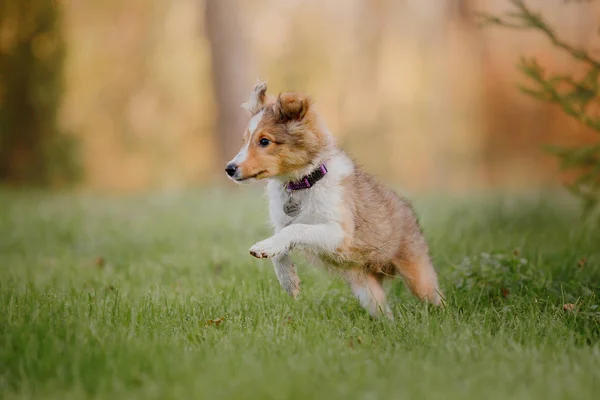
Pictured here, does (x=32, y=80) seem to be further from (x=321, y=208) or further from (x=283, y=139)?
(x=321, y=208)

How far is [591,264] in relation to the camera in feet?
20.2

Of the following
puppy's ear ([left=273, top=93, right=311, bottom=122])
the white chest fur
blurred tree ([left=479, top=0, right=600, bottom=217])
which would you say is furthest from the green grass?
puppy's ear ([left=273, top=93, right=311, bottom=122])

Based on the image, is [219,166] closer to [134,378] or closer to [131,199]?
[131,199]

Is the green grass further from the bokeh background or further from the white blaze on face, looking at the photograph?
the bokeh background

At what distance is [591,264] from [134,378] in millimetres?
4352

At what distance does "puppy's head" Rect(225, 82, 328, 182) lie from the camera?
493 cm

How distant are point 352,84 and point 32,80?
14.4m

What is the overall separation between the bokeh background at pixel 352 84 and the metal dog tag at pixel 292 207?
53.8 feet

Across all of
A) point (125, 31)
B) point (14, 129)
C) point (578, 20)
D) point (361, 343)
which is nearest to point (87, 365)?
point (361, 343)

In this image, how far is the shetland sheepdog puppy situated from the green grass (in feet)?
0.84

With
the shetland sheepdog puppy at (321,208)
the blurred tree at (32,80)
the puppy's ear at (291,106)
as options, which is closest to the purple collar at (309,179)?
the shetland sheepdog puppy at (321,208)

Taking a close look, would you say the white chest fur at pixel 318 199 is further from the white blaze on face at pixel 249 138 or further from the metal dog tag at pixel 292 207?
the white blaze on face at pixel 249 138

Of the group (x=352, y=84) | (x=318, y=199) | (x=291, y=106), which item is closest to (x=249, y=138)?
(x=291, y=106)

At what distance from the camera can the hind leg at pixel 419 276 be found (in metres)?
5.30
